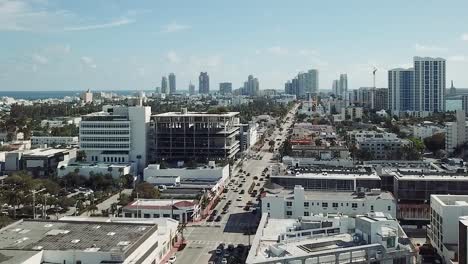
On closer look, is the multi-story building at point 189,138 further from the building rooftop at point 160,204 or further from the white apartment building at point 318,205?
the white apartment building at point 318,205

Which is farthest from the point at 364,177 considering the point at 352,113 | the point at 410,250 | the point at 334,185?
the point at 352,113

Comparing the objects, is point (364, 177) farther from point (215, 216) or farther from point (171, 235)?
point (171, 235)

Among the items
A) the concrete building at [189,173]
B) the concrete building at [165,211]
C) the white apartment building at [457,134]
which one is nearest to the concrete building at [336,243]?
the concrete building at [165,211]

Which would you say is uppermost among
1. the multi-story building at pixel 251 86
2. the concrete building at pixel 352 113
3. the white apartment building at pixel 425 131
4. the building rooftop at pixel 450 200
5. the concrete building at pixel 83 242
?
the multi-story building at pixel 251 86

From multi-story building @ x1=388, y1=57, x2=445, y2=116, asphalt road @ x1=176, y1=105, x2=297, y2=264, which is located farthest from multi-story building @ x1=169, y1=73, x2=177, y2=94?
asphalt road @ x1=176, y1=105, x2=297, y2=264

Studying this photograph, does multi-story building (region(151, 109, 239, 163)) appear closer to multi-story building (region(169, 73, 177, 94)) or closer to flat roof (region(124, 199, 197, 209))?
flat roof (region(124, 199, 197, 209))
